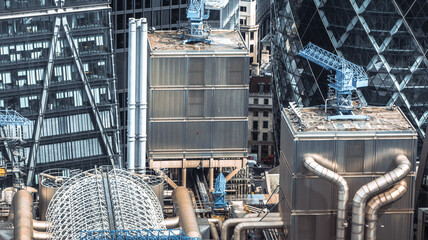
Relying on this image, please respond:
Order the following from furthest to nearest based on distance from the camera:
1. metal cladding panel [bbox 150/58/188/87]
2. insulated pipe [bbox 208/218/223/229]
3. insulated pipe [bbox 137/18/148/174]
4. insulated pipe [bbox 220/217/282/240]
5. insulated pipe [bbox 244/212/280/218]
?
metal cladding panel [bbox 150/58/188/87] < insulated pipe [bbox 137/18/148/174] < insulated pipe [bbox 208/218/223/229] < insulated pipe [bbox 244/212/280/218] < insulated pipe [bbox 220/217/282/240]

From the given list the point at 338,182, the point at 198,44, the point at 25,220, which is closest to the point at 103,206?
the point at 25,220

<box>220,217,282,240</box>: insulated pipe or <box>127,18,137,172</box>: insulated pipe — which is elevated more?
<box>127,18,137,172</box>: insulated pipe

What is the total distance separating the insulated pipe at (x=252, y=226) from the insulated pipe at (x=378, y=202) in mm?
8608

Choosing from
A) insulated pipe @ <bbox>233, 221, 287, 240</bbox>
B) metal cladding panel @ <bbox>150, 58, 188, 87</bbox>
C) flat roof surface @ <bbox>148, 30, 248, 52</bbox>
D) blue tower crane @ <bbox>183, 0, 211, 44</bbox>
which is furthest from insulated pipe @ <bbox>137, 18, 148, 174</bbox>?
insulated pipe @ <bbox>233, 221, 287, 240</bbox>

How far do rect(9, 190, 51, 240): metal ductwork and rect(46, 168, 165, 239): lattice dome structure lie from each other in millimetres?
1114

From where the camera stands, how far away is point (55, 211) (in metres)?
118

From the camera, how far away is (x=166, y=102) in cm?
14088

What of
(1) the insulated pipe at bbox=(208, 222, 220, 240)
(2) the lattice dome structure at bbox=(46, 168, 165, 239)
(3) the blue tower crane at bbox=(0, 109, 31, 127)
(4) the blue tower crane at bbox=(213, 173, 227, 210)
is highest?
(3) the blue tower crane at bbox=(0, 109, 31, 127)

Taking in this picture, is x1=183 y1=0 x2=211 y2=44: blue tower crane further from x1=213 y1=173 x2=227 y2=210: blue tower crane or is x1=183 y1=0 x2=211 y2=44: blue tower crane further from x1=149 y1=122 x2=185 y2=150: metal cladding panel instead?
x1=213 y1=173 x2=227 y2=210: blue tower crane

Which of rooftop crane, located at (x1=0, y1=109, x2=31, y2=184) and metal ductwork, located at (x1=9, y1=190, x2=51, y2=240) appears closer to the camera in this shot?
metal ductwork, located at (x1=9, y1=190, x2=51, y2=240)

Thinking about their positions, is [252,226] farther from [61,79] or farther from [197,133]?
[61,79]

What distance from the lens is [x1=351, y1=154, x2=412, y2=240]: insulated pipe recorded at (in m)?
118

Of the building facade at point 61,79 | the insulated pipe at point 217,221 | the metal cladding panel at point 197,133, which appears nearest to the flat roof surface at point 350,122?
the insulated pipe at point 217,221

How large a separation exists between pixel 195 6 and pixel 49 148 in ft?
89.9
